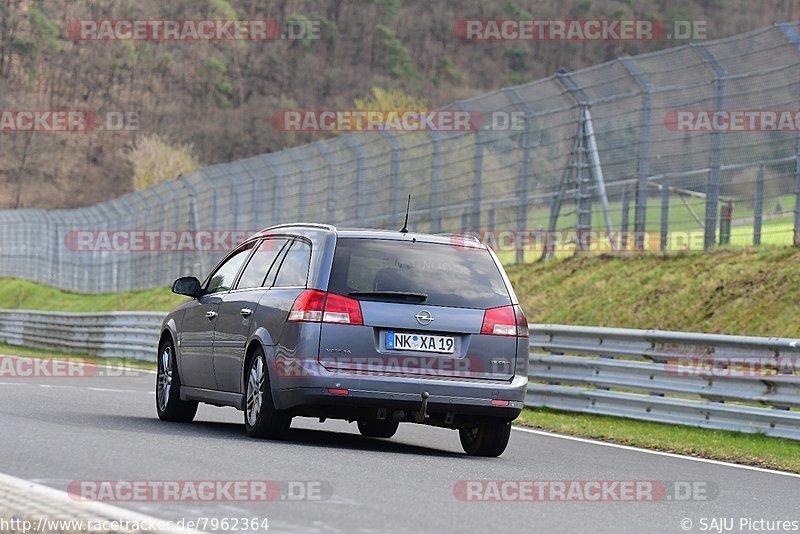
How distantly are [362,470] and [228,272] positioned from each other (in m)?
4.10

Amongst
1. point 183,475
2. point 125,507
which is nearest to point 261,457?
point 183,475

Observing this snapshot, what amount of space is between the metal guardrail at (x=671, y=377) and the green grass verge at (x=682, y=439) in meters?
0.08

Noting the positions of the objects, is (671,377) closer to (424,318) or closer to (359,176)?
(424,318)

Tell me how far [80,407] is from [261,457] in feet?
15.6

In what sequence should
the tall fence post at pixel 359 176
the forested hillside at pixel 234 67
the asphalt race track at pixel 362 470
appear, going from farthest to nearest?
1. the forested hillside at pixel 234 67
2. the tall fence post at pixel 359 176
3. the asphalt race track at pixel 362 470

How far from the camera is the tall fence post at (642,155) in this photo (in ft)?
73.8

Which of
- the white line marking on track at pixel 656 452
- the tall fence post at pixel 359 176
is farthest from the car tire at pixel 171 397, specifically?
the tall fence post at pixel 359 176

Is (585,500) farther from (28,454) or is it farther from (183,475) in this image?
(28,454)

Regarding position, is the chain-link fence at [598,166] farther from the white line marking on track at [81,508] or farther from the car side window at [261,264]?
the white line marking on track at [81,508]

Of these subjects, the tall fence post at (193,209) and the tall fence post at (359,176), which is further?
the tall fence post at (193,209)

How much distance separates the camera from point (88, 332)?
31719mm

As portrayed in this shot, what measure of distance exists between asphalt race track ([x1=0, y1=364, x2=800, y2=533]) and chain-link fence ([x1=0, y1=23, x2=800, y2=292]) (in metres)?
8.26

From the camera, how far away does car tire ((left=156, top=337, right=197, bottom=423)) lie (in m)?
13.4

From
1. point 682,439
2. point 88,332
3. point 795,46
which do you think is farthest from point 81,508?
point 88,332
